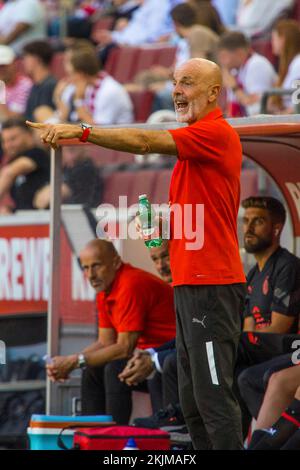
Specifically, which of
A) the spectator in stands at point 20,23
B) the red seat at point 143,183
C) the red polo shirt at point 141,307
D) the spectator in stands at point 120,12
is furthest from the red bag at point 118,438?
the spectator in stands at point 20,23

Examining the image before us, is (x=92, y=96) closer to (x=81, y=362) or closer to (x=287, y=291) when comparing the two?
(x=81, y=362)

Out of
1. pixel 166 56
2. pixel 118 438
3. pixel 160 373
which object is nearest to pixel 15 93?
pixel 166 56

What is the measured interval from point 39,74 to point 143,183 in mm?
A: 4070

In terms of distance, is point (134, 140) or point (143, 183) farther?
point (143, 183)

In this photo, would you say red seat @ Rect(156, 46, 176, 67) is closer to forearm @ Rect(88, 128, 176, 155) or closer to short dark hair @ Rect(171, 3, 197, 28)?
short dark hair @ Rect(171, 3, 197, 28)

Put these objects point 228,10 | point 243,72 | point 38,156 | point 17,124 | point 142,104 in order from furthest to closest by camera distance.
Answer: point 228,10, point 142,104, point 243,72, point 17,124, point 38,156

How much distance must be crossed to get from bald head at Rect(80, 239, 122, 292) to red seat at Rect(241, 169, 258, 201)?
115 centimetres

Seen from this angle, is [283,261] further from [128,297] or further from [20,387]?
[20,387]

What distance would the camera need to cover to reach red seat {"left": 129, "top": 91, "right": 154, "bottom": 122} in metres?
12.2

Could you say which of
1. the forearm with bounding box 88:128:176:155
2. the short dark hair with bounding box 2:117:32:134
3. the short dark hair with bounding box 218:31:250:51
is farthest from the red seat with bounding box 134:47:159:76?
the forearm with bounding box 88:128:176:155

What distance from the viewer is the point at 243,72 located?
36.5 ft

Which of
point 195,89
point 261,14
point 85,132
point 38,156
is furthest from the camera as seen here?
point 261,14

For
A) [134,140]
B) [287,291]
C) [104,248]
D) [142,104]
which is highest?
[142,104]
